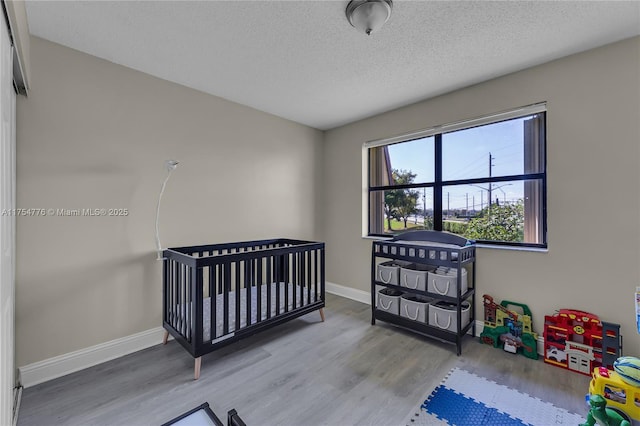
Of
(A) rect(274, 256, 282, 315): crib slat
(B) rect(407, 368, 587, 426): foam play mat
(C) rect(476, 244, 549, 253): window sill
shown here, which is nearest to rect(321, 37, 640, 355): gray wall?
(C) rect(476, 244, 549, 253): window sill

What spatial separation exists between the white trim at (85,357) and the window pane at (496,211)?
3.00 m

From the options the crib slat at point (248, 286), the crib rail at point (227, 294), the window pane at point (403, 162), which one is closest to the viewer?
the crib rail at point (227, 294)

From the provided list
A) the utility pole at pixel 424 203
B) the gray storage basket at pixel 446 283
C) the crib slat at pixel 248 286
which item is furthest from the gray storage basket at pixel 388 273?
the crib slat at pixel 248 286

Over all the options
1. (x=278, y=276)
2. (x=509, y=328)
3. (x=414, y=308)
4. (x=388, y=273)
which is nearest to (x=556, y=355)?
(x=509, y=328)

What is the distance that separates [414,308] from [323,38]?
231cm

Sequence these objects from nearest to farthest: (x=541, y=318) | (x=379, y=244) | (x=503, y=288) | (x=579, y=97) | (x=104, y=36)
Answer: (x=104, y=36) → (x=579, y=97) → (x=541, y=318) → (x=503, y=288) → (x=379, y=244)

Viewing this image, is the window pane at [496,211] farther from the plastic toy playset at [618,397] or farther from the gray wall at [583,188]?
the plastic toy playset at [618,397]

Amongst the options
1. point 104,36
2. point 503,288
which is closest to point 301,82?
point 104,36

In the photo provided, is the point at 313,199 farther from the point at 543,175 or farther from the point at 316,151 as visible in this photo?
the point at 543,175

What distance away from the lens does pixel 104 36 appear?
181 centimetres

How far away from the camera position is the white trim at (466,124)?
2.20 m

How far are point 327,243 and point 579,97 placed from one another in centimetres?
295

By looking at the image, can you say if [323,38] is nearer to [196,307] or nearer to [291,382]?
[196,307]

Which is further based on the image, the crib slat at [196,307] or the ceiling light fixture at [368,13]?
the crib slat at [196,307]
